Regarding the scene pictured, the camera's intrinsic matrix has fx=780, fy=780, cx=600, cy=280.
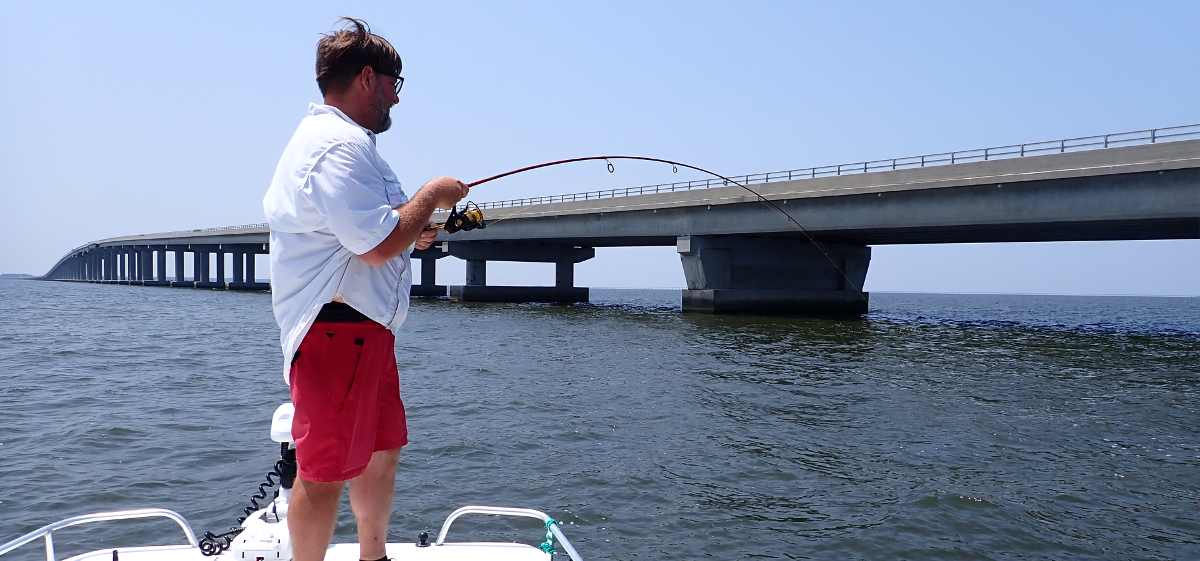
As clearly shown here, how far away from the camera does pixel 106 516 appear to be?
11.7ft

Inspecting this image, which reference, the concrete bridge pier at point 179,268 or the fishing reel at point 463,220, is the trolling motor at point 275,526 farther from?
the concrete bridge pier at point 179,268

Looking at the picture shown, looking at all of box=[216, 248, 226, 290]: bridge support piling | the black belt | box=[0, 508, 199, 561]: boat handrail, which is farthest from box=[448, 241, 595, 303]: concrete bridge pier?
the black belt

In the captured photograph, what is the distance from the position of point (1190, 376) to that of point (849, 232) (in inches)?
773

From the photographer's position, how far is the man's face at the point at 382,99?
270 cm

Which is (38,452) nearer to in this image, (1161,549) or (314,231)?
(314,231)

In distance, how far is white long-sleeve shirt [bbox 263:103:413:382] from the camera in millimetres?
2297

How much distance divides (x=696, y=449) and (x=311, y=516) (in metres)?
7.15

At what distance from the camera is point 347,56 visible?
8.64 ft

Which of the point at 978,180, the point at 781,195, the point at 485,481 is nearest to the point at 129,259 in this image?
the point at 781,195

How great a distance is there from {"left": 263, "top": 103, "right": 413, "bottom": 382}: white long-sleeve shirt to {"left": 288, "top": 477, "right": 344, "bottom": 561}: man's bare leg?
1.29ft

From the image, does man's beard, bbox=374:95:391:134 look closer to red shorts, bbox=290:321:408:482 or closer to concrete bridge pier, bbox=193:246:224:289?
red shorts, bbox=290:321:408:482

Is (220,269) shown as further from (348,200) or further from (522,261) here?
(348,200)

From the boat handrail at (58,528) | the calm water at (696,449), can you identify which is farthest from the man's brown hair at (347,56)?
the calm water at (696,449)

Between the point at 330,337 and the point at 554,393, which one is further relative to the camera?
the point at 554,393
